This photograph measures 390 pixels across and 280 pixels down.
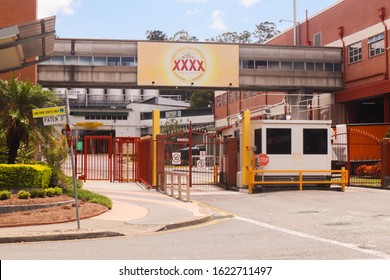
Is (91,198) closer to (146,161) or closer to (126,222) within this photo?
(126,222)

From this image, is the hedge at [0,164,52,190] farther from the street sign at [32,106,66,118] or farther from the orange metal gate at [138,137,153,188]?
the orange metal gate at [138,137,153,188]

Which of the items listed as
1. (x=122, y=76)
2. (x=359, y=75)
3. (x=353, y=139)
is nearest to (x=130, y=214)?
(x=353, y=139)

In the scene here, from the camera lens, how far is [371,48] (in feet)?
124

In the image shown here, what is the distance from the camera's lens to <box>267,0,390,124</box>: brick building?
1430 inches

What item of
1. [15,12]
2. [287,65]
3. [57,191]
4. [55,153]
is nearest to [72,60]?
[15,12]

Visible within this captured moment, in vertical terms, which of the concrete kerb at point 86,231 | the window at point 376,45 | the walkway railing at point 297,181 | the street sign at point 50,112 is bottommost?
the concrete kerb at point 86,231

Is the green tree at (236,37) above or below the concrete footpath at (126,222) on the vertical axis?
above

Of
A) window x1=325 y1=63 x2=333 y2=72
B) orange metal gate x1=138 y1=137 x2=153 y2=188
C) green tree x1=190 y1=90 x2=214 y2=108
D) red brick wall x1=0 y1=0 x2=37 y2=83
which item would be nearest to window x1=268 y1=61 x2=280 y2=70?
window x1=325 y1=63 x2=333 y2=72

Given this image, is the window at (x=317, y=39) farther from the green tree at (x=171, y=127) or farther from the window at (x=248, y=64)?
the green tree at (x=171, y=127)

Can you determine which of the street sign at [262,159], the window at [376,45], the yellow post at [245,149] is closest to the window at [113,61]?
the window at [376,45]

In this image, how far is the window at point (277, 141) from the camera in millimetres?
23516

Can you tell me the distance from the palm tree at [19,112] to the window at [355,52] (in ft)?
88.9

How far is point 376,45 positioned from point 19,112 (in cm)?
2681

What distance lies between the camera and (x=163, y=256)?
906cm
